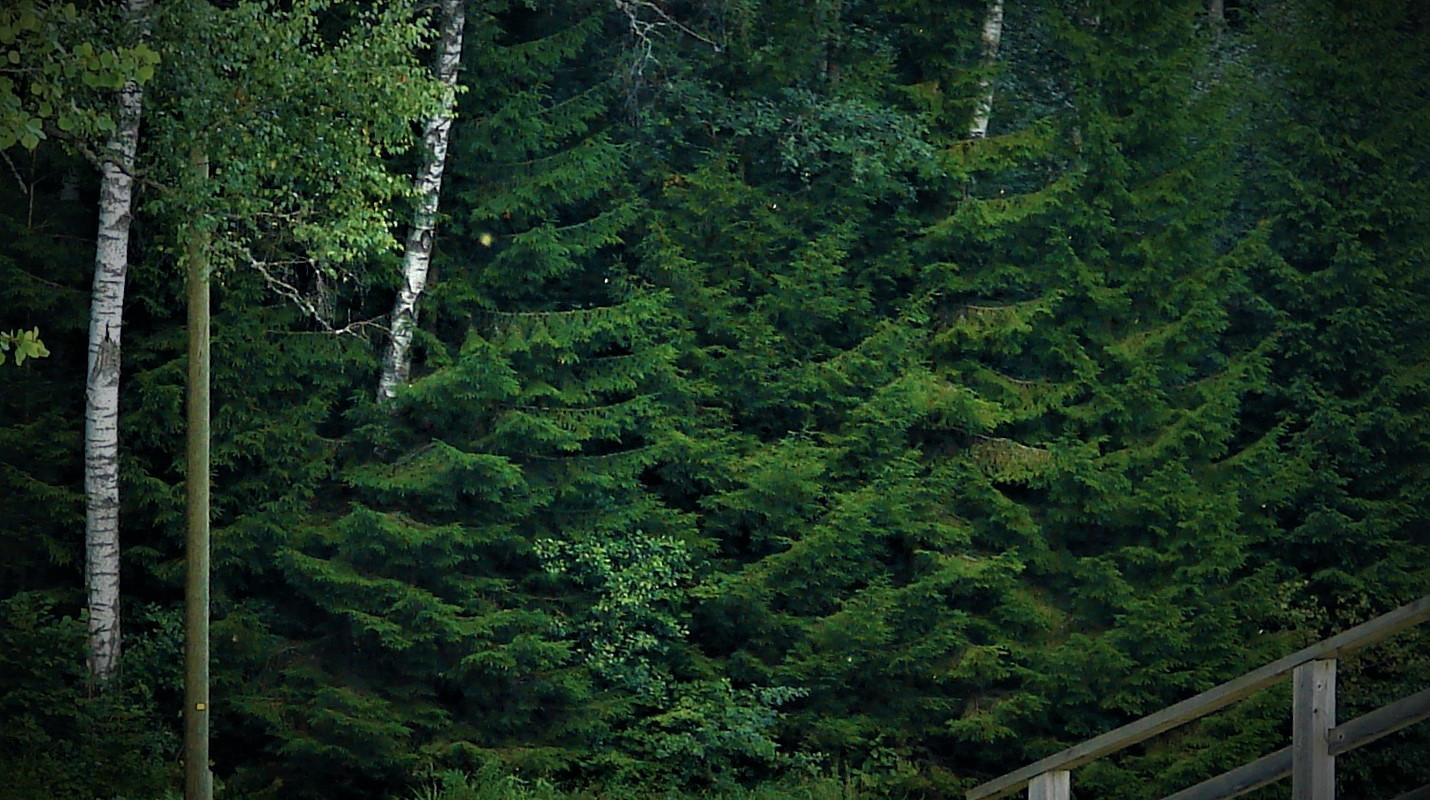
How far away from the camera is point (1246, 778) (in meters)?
5.34

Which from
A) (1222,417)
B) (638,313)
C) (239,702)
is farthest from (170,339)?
(1222,417)

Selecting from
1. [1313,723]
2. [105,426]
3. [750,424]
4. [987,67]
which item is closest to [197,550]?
[105,426]

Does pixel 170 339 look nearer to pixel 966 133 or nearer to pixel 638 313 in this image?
pixel 638 313

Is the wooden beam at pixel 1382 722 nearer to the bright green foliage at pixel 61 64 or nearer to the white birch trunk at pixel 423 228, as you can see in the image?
the bright green foliage at pixel 61 64

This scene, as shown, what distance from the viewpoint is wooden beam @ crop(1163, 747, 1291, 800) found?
5215 mm

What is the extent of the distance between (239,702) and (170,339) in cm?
317

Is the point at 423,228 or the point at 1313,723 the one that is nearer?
the point at 1313,723

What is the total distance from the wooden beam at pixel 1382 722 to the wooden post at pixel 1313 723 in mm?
38

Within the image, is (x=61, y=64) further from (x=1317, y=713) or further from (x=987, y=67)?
(x=987, y=67)

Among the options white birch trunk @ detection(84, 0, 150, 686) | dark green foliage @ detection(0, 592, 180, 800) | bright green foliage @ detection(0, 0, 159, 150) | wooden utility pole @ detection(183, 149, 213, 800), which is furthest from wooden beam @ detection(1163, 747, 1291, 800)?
white birch trunk @ detection(84, 0, 150, 686)

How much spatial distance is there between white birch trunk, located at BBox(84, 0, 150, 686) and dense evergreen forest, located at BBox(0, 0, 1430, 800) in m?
0.04

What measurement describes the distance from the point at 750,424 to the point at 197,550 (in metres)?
6.53

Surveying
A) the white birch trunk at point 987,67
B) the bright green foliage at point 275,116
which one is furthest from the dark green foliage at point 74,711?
the white birch trunk at point 987,67

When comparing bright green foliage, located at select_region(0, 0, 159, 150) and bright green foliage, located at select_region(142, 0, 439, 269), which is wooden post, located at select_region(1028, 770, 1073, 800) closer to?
bright green foliage, located at select_region(0, 0, 159, 150)
